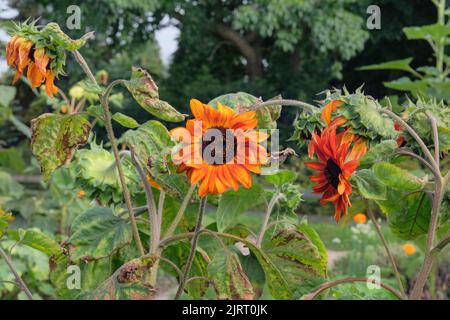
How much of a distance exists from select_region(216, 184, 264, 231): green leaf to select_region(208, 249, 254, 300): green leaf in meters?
0.08

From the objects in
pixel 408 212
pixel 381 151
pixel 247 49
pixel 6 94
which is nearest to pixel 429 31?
pixel 6 94

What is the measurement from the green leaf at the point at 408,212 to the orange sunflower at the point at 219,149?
202 millimetres

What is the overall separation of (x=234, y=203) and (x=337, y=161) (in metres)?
0.12

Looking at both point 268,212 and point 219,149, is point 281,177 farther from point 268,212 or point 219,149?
point 219,149

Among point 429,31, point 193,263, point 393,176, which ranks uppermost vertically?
point 429,31

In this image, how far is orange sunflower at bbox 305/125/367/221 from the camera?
545 mm

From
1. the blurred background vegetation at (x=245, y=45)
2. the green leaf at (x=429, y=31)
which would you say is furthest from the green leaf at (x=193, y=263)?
the blurred background vegetation at (x=245, y=45)

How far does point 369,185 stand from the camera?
1.91ft

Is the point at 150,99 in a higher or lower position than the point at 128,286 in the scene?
higher

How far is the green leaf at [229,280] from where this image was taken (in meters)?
0.53

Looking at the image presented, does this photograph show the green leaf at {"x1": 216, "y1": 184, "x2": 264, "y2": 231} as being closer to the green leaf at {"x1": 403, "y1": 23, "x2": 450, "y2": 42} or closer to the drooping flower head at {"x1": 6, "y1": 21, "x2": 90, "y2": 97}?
the drooping flower head at {"x1": 6, "y1": 21, "x2": 90, "y2": 97}
